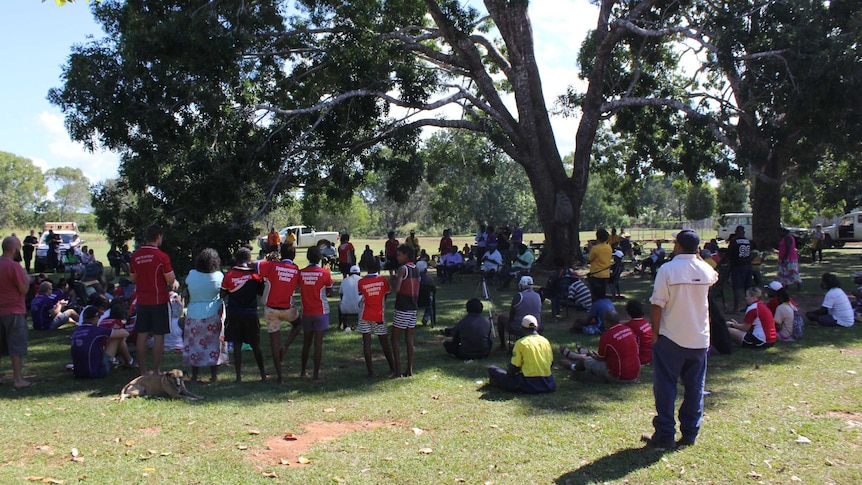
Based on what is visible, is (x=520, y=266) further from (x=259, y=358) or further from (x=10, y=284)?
(x=10, y=284)

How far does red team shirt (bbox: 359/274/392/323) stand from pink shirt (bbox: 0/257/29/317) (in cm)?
398

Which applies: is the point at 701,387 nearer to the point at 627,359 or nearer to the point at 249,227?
the point at 627,359

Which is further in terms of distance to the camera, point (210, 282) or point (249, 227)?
point (249, 227)

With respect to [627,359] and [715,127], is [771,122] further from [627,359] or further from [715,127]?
[627,359]

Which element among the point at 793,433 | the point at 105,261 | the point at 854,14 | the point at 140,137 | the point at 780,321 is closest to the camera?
the point at 793,433

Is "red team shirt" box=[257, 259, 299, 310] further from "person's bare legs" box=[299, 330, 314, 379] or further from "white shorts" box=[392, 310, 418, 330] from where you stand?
"white shorts" box=[392, 310, 418, 330]

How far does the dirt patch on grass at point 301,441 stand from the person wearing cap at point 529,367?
165cm

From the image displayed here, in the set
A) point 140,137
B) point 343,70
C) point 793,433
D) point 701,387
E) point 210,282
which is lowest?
point 793,433

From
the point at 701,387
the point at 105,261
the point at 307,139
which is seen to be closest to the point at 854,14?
the point at 307,139

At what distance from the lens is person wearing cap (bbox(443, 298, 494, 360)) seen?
31.8 ft

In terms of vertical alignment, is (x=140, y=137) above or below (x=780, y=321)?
above

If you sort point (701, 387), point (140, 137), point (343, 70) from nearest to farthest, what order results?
point (701, 387), point (140, 137), point (343, 70)

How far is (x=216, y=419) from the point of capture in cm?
682

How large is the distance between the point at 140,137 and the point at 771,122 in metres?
16.2
